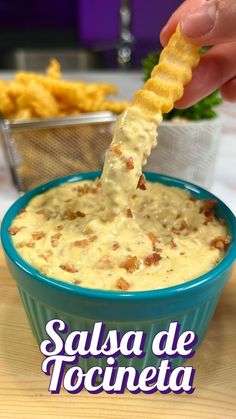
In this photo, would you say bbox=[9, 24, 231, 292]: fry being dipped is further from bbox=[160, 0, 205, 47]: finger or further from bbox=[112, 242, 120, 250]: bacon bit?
bbox=[160, 0, 205, 47]: finger

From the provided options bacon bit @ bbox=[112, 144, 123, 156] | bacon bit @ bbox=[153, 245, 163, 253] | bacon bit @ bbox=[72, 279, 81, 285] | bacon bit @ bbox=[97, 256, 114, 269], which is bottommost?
bacon bit @ bbox=[153, 245, 163, 253]

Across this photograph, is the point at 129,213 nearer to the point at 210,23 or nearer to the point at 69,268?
the point at 69,268

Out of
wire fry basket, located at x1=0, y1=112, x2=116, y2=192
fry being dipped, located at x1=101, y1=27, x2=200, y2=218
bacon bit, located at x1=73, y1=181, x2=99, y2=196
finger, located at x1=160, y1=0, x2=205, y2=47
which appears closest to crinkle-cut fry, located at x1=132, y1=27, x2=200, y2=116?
fry being dipped, located at x1=101, y1=27, x2=200, y2=218

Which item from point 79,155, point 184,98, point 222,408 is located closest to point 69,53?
point 79,155

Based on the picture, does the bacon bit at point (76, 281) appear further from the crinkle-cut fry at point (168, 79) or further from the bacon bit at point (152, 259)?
the crinkle-cut fry at point (168, 79)

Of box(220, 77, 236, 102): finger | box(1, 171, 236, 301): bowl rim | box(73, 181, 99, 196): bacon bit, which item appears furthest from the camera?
box(220, 77, 236, 102): finger

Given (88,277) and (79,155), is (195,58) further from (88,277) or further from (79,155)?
(79,155)

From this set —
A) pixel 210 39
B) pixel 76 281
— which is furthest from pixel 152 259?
pixel 210 39
